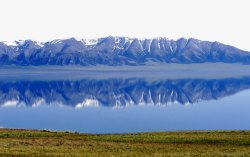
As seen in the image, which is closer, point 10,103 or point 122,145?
point 122,145

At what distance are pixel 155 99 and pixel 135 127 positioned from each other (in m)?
78.2

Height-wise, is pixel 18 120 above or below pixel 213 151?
below

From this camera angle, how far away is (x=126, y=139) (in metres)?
45.1

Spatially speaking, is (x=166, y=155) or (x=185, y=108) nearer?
(x=166, y=155)

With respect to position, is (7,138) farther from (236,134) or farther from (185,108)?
(185,108)

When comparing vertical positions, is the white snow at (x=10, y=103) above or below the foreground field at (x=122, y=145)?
below

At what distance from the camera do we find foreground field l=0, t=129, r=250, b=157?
36.0m

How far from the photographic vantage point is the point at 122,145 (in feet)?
134

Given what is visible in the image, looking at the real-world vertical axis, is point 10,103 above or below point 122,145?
below

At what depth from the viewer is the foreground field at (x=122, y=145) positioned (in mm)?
36031

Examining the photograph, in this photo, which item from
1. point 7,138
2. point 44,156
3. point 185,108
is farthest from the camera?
point 185,108

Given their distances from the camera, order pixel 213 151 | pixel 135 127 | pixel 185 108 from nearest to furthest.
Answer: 1. pixel 213 151
2. pixel 135 127
3. pixel 185 108

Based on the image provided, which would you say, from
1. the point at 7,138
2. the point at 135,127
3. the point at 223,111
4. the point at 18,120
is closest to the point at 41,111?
the point at 18,120

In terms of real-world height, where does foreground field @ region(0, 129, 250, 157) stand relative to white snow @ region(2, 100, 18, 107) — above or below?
above
